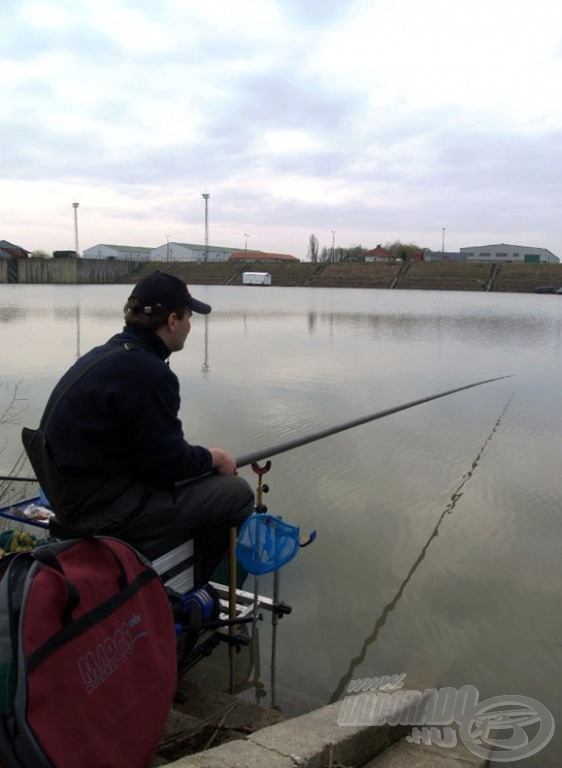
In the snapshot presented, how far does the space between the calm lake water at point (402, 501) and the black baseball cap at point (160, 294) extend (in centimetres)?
174

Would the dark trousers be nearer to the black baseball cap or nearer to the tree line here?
the black baseball cap

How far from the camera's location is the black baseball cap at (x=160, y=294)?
228cm

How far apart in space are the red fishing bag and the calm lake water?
1.35 m

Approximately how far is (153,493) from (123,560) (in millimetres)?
486

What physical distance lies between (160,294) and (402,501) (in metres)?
3.36

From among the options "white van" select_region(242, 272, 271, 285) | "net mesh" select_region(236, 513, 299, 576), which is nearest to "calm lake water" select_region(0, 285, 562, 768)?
"net mesh" select_region(236, 513, 299, 576)

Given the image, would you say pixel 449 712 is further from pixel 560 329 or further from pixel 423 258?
pixel 423 258

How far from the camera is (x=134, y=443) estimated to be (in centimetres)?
207

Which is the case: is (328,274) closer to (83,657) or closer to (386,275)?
(386,275)

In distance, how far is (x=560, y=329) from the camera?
769 inches

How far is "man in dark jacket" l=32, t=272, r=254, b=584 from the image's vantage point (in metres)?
2.01

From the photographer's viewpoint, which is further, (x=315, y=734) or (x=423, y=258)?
(x=423, y=258)

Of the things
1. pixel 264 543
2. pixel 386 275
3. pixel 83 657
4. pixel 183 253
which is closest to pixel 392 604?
pixel 264 543

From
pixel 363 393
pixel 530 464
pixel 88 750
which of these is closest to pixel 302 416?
pixel 363 393
